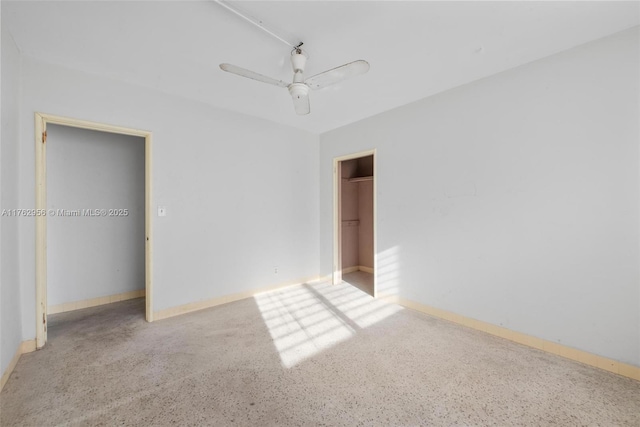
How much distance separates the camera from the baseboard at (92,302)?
3123mm

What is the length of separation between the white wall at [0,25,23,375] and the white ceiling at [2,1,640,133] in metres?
0.27

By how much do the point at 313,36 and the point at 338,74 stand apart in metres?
0.37

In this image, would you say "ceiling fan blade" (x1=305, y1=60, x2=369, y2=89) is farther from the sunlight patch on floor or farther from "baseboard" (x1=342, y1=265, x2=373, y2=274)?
"baseboard" (x1=342, y1=265, x2=373, y2=274)

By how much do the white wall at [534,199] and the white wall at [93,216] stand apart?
3592mm

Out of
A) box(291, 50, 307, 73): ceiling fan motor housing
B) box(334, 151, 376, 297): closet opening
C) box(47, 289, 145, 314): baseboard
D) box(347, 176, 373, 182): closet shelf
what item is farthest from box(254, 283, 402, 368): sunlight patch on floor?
box(291, 50, 307, 73): ceiling fan motor housing

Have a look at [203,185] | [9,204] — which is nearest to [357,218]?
[203,185]

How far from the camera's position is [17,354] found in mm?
2096

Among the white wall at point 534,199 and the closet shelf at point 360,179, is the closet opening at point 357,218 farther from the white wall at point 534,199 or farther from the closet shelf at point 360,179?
the white wall at point 534,199

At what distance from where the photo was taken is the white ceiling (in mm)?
1709

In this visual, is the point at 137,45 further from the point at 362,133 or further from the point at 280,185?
the point at 362,133

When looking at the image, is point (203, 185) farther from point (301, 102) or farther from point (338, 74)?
point (338, 74)

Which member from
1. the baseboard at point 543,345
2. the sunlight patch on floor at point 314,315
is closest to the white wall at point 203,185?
the sunlight patch on floor at point 314,315

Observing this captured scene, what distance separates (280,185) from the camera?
156 inches

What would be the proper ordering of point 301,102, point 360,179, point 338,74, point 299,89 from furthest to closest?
point 360,179 → point 301,102 → point 299,89 → point 338,74
